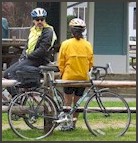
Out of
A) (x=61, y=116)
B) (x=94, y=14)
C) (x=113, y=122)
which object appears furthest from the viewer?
(x=94, y=14)

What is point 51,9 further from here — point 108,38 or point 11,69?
point 11,69

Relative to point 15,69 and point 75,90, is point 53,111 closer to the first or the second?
point 75,90

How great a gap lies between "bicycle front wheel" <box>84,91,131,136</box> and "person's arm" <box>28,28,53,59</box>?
0.97 meters

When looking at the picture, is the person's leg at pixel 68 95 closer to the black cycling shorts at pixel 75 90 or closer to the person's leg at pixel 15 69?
the black cycling shorts at pixel 75 90

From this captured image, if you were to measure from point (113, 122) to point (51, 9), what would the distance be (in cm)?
870

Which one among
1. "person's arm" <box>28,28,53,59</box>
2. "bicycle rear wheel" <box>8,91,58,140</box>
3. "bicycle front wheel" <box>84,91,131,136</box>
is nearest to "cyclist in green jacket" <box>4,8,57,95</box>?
"person's arm" <box>28,28,53,59</box>

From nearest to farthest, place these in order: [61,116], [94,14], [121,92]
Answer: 1. [61,116]
2. [121,92]
3. [94,14]

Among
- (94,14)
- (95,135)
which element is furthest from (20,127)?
(94,14)

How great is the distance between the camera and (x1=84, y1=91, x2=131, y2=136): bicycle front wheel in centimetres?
802

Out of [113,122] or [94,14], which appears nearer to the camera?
[113,122]

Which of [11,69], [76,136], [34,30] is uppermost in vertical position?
[34,30]

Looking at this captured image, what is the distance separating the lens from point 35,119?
26.3 ft

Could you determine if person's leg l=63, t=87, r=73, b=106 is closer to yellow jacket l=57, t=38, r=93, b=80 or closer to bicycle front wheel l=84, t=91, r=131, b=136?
yellow jacket l=57, t=38, r=93, b=80

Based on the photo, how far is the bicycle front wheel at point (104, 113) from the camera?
802 cm
